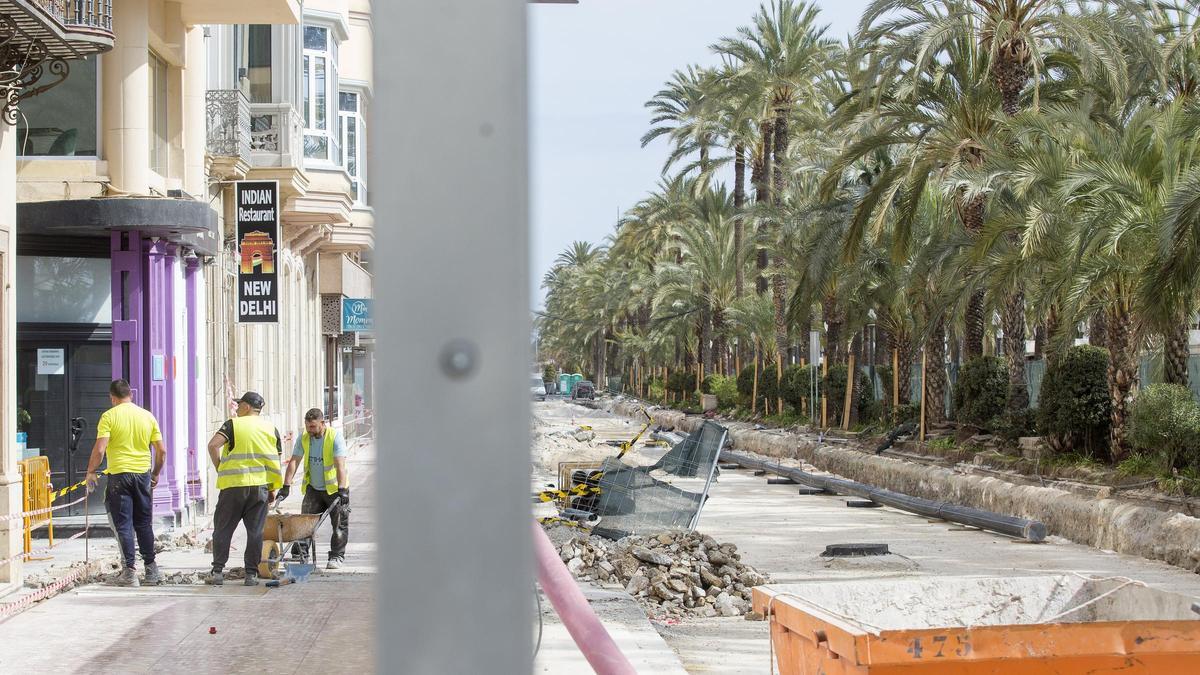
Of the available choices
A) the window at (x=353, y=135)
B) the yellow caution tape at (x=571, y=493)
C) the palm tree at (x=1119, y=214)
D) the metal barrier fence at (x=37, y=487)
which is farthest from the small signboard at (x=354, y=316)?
the metal barrier fence at (x=37, y=487)

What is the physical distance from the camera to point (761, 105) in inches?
1647

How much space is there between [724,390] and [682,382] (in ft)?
48.1

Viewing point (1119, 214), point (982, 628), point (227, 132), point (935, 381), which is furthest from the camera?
point (935, 381)

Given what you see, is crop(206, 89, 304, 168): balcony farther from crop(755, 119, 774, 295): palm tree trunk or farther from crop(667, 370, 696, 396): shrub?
crop(667, 370, 696, 396): shrub

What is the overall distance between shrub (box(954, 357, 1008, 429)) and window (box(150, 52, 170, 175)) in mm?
14967

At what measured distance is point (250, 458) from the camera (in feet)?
38.9

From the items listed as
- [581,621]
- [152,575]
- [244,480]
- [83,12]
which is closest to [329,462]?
[244,480]

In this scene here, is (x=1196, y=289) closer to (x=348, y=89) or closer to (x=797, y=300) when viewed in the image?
(x=797, y=300)

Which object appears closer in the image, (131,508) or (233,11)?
(131,508)

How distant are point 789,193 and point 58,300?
89.4ft

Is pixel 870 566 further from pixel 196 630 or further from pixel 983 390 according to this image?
pixel 983 390

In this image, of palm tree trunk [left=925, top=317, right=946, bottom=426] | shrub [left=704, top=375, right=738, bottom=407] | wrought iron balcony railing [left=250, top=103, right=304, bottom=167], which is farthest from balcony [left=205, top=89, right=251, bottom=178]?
shrub [left=704, top=375, right=738, bottom=407]

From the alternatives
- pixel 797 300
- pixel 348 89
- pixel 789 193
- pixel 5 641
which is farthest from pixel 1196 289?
pixel 789 193

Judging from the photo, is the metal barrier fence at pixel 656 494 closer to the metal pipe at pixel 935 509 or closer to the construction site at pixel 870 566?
the construction site at pixel 870 566
